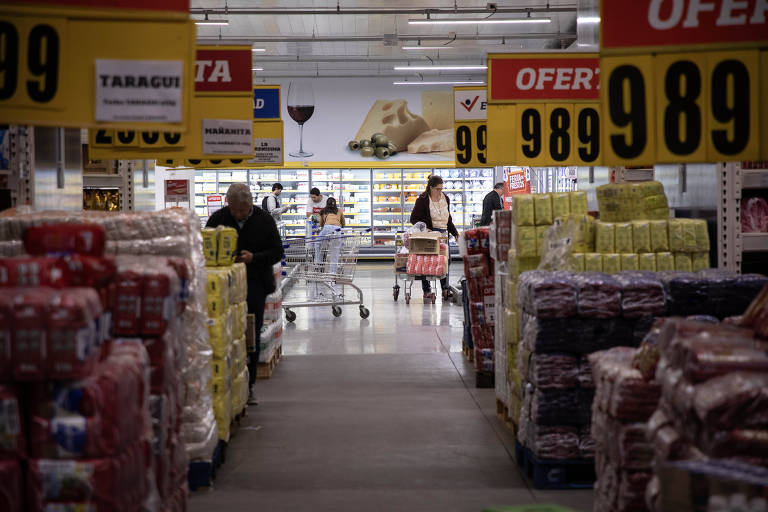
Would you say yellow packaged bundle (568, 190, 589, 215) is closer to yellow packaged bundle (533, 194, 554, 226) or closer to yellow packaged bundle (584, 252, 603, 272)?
yellow packaged bundle (533, 194, 554, 226)

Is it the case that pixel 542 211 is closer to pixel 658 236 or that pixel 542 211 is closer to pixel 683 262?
pixel 658 236

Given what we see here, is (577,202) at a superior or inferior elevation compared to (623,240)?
superior

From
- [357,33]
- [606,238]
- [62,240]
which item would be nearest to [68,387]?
[62,240]

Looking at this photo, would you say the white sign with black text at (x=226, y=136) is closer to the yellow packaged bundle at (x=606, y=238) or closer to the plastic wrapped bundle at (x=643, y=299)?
the yellow packaged bundle at (x=606, y=238)

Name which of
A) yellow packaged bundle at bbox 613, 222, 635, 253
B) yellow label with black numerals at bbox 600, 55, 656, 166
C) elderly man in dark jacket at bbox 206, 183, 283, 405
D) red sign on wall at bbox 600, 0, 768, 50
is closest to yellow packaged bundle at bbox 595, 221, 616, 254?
yellow packaged bundle at bbox 613, 222, 635, 253

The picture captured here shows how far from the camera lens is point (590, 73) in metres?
7.01

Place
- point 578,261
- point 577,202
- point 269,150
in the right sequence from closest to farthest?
point 578,261 < point 577,202 < point 269,150

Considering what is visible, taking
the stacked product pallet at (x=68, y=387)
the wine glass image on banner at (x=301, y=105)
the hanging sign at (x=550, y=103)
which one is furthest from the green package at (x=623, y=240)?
the wine glass image on banner at (x=301, y=105)

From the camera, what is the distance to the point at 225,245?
5.37m

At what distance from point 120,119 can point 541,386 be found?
7.64 ft

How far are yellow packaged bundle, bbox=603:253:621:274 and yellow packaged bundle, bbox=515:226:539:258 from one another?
0.54 metres

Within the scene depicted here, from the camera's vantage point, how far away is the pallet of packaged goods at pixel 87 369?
7.25ft

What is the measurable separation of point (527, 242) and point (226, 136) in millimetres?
3413

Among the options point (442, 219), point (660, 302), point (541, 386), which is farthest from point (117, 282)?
point (442, 219)
